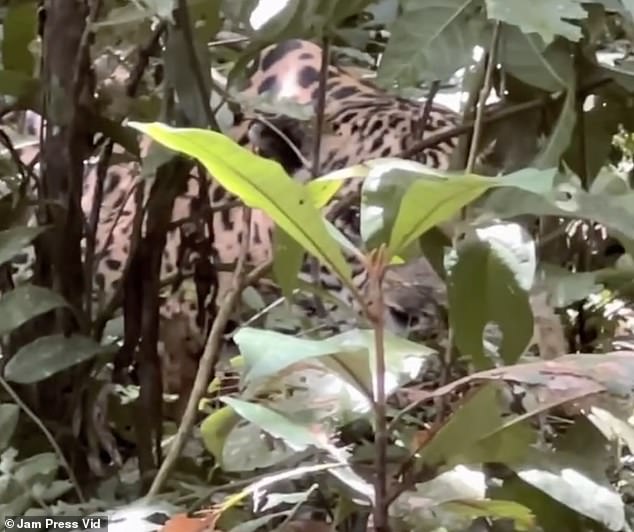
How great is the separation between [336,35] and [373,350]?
0.34 meters

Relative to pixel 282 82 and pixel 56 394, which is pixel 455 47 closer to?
pixel 56 394

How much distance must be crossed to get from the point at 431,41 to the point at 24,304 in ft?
0.82

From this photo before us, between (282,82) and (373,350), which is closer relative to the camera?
(373,350)

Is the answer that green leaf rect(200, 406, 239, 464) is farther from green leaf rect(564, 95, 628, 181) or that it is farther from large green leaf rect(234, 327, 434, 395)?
green leaf rect(564, 95, 628, 181)

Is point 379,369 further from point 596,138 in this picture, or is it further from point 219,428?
point 596,138

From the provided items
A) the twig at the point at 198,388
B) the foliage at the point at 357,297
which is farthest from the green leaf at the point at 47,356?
the twig at the point at 198,388

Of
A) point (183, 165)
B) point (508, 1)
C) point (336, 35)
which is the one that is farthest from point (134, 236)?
point (508, 1)

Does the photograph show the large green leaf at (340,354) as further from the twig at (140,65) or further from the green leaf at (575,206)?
the twig at (140,65)

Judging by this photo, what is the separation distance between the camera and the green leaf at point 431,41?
0.60 meters

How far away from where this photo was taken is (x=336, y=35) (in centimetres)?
74

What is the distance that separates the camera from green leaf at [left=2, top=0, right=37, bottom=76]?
745 mm

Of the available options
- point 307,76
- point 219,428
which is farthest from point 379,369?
point 307,76

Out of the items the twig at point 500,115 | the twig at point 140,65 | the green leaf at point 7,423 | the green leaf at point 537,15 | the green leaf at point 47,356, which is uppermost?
the green leaf at point 537,15

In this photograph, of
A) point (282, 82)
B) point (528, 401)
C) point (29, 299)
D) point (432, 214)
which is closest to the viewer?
point (432, 214)
